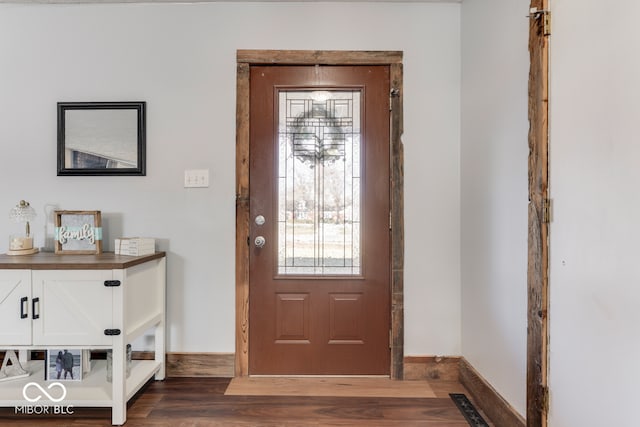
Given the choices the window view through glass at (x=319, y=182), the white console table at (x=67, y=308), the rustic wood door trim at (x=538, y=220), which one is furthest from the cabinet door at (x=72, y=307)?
the rustic wood door trim at (x=538, y=220)

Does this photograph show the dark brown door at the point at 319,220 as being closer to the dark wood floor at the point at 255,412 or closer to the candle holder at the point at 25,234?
the dark wood floor at the point at 255,412

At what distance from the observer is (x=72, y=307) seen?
1766 millimetres

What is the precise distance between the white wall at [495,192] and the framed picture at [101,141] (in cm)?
207

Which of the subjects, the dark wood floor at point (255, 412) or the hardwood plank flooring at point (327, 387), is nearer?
the dark wood floor at point (255, 412)

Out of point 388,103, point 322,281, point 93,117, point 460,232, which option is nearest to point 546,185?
point 460,232

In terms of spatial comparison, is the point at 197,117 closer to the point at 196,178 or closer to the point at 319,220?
the point at 196,178

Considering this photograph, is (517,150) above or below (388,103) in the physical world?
below

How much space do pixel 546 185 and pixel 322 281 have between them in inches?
54.5

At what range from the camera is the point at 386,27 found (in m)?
2.34

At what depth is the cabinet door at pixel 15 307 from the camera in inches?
69.3

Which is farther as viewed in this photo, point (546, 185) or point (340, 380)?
point (340, 380)
